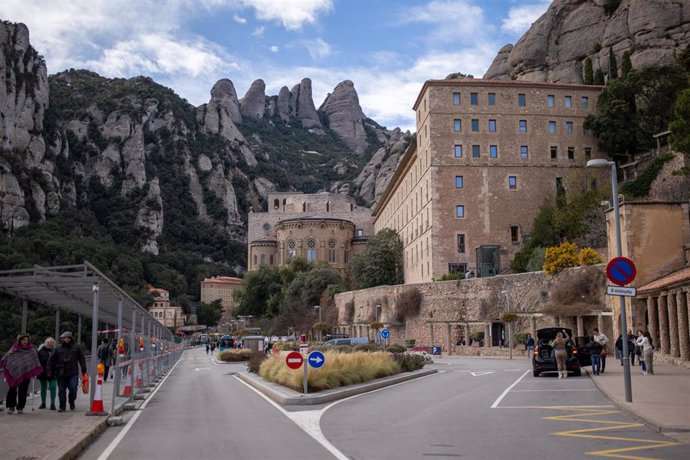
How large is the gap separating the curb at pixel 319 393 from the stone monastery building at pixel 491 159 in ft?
129

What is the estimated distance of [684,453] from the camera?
906 centimetres

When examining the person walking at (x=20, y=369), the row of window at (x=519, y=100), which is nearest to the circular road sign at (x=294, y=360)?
the person walking at (x=20, y=369)

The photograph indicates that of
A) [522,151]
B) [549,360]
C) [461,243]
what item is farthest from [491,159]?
[549,360]

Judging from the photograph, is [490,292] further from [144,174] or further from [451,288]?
[144,174]

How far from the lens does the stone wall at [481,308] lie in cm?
4031

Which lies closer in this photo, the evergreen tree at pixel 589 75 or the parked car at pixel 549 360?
the parked car at pixel 549 360

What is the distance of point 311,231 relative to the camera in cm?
11925

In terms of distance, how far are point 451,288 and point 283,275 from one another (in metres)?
53.4

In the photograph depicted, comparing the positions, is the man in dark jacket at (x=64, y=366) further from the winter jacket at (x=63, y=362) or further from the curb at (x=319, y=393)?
the curb at (x=319, y=393)

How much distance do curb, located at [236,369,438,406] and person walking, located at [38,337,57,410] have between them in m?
5.36

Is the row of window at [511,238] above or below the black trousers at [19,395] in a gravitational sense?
above

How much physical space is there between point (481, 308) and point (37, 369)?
39.5 m

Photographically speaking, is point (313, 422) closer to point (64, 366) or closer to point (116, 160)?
point (64, 366)

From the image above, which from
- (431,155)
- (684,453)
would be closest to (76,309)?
(684,453)
